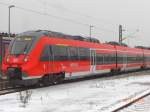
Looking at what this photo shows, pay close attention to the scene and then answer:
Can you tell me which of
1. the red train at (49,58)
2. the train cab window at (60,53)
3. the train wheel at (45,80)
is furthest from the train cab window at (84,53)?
the train wheel at (45,80)

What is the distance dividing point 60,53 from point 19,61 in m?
3.71

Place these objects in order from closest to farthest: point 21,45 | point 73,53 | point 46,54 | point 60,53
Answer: point 21,45
point 46,54
point 60,53
point 73,53

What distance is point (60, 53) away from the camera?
74.1 feet

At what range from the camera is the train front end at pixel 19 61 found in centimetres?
1906

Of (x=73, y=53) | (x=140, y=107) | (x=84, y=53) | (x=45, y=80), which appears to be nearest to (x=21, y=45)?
(x=45, y=80)

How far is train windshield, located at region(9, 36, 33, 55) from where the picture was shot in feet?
65.2

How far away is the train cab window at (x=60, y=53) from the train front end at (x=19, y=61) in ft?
6.45

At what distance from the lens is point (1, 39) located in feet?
80.8

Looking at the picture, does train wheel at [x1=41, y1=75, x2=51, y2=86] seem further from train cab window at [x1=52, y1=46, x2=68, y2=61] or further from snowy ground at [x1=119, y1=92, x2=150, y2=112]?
snowy ground at [x1=119, y1=92, x2=150, y2=112]

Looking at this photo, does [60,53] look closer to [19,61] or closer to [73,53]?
[73,53]

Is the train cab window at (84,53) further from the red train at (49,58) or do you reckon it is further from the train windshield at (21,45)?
the train windshield at (21,45)

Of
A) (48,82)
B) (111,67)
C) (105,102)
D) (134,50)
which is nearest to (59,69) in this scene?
→ (48,82)

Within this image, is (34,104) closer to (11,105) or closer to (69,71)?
(11,105)

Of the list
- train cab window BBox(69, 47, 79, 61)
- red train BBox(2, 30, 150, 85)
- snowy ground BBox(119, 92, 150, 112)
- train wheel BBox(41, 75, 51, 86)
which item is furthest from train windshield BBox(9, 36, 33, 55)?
snowy ground BBox(119, 92, 150, 112)
